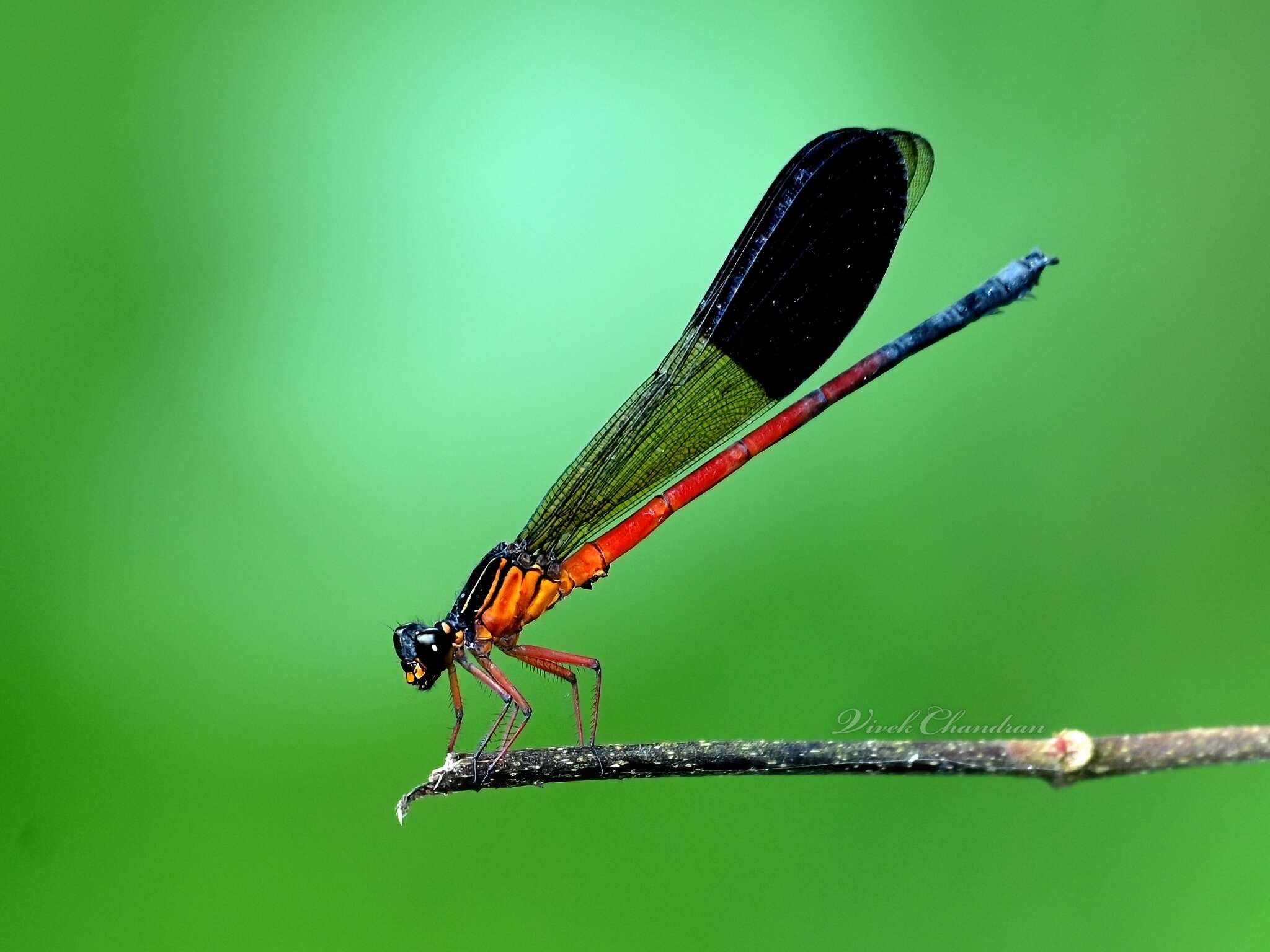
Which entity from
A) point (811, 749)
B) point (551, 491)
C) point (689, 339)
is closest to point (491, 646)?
point (551, 491)

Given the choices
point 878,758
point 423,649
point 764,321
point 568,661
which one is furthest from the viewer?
point 764,321

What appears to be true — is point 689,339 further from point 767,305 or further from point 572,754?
point 572,754

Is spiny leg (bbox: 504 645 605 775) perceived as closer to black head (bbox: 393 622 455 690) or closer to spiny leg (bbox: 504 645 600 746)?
spiny leg (bbox: 504 645 600 746)

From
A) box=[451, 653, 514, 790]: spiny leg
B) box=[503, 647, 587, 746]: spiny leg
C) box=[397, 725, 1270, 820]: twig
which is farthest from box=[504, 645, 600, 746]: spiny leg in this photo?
box=[397, 725, 1270, 820]: twig

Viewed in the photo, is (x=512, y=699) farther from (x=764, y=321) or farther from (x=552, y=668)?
(x=764, y=321)

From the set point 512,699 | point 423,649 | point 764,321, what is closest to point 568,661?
point 512,699
